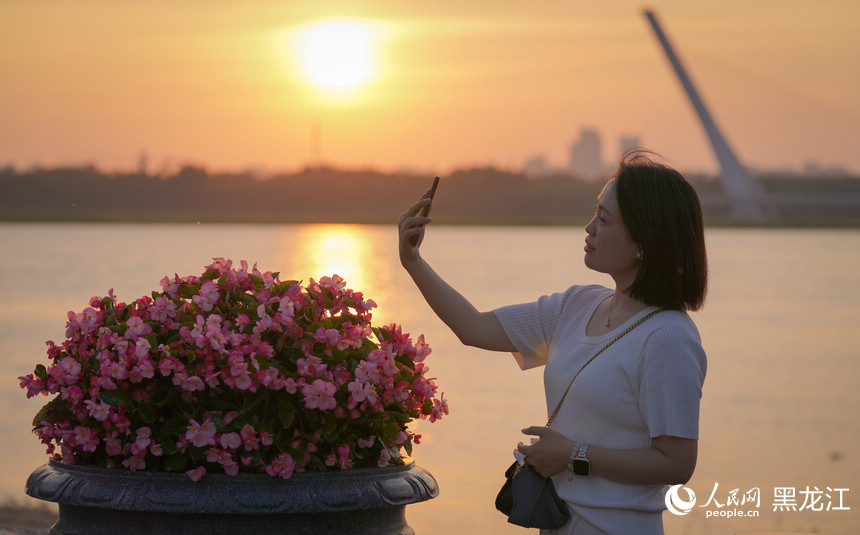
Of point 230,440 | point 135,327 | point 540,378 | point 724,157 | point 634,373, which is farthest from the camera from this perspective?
point 724,157

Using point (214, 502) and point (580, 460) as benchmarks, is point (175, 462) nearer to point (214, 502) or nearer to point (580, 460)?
point (214, 502)

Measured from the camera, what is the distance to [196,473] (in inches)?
93.3

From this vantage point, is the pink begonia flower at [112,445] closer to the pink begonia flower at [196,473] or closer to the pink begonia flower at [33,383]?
the pink begonia flower at [196,473]

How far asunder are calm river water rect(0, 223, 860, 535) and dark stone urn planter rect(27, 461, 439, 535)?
1.37 meters

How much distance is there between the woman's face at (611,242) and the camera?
2.36m

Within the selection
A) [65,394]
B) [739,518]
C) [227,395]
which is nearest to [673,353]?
[227,395]

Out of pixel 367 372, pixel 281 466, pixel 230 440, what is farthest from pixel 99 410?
pixel 367 372

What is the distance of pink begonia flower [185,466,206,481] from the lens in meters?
2.36

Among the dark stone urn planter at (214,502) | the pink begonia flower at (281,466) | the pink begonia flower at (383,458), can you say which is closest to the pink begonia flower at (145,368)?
the dark stone urn planter at (214,502)

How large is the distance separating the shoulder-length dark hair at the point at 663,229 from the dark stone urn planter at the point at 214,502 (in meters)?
0.79

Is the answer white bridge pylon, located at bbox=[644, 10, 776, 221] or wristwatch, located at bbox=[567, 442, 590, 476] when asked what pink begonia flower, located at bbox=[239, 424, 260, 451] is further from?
white bridge pylon, located at bbox=[644, 10, 776, 221]

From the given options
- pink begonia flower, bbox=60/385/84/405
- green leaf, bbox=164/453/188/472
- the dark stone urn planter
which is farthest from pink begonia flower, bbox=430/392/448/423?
Result: pink begonia flower, bbox=60/385/84/405

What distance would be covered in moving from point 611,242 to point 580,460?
0.48 meters

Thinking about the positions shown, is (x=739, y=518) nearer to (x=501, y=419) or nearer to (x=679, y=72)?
(x=501, y=419)
